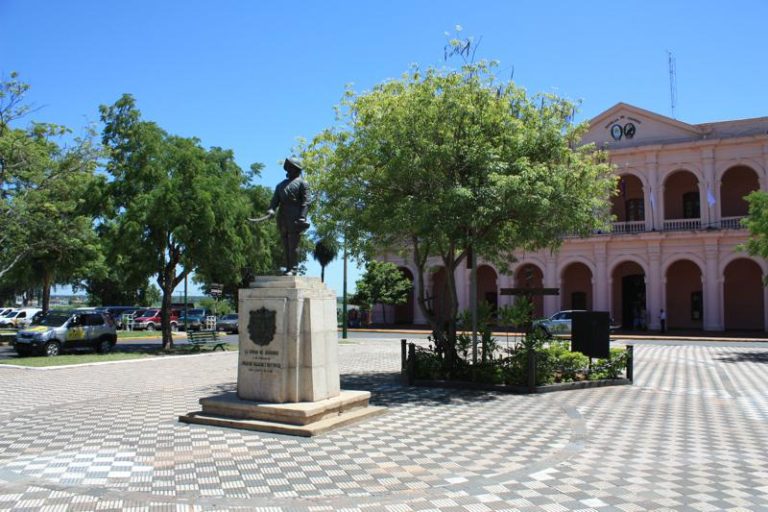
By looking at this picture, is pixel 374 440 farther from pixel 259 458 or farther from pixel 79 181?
pixel 79 181

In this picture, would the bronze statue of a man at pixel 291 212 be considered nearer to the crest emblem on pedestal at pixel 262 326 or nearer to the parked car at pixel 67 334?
the crest emblem on pedestal at pixel 262 326

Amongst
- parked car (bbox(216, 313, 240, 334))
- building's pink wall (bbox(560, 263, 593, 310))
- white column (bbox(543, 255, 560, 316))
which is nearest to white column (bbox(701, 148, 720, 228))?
building's pink wall (bbox(560, 263, 593, 310))

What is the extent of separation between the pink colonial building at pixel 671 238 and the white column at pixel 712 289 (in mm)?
47

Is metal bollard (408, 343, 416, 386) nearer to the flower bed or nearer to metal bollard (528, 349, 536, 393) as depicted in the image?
the flower bed

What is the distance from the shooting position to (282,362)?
9070 millimetres

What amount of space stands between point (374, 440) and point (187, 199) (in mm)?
15671

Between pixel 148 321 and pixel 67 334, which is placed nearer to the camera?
pixel 67 334

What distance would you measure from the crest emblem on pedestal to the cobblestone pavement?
4.56ft

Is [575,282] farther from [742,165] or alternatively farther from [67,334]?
[67,334]

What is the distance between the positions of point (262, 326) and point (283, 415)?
1.38 m

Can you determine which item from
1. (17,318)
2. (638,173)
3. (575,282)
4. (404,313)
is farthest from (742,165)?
(17,318)

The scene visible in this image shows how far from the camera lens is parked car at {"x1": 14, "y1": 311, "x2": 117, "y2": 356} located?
68.5ft

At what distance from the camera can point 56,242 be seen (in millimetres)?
22125

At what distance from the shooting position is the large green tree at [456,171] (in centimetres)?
1221
